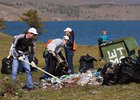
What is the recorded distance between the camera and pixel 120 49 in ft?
58.9

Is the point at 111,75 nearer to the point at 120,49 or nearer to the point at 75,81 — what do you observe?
the point at 75,81

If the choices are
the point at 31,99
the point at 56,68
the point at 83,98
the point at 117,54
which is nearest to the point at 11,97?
the point at 31,99

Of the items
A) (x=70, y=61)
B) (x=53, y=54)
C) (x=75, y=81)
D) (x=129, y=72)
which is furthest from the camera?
(x=70, y=61)

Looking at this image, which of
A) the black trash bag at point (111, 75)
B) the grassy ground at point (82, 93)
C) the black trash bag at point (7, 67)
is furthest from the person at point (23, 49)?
the black trash bag at point (7, 67)

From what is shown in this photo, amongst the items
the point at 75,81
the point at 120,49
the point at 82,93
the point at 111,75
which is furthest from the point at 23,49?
the point at 120,49

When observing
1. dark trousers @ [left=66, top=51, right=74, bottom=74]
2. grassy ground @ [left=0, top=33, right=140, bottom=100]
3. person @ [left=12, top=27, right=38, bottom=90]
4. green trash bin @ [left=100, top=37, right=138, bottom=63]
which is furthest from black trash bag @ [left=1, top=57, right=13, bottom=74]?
grassy ground @ [left=0, top=33, right=140, bottom=100]

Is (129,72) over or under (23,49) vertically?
under

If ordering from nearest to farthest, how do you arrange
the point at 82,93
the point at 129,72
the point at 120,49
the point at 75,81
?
1. the point at 82,93
2. the point at 129,72
3. the point at 75,81
4. the point at 120,49

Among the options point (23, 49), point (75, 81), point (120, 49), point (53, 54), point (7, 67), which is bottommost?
point (75, 81)

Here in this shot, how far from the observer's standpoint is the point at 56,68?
16.5 m

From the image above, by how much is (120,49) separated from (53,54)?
3.25 metres

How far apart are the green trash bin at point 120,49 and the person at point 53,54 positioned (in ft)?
6.95

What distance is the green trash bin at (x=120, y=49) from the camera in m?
17.7

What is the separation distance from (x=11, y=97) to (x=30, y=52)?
2307 millimetres
